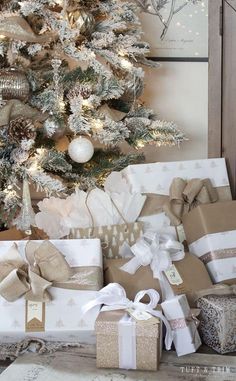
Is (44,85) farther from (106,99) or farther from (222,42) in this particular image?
(222,42)

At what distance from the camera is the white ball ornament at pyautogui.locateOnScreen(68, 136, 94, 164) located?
184 centimetres

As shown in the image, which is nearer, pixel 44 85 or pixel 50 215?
pixel 50 215

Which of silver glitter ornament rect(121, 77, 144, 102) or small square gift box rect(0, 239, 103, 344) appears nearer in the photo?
small square gift box rect(0, 239, 103, 344)

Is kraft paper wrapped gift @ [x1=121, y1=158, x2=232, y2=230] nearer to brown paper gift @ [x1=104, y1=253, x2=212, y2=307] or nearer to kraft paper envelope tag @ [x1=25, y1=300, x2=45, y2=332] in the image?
brown paper gift @ [x1=104, y1=253, x2=212, y2=307]

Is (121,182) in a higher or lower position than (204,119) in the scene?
lower

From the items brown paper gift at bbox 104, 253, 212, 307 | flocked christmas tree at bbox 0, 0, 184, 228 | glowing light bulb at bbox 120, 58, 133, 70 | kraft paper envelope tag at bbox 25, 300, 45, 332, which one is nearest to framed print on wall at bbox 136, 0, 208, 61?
flocked christmas tree at bbox 0, 0, 184, 228

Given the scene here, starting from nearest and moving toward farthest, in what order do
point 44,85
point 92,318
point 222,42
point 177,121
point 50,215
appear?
1. point 92,318
2. point 50,215
3. point 44,85
4. point 222,42
5. point 177,121

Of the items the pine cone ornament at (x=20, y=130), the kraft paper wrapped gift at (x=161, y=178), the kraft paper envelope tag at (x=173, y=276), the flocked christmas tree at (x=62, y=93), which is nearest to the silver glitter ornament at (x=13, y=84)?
the flocked christmas tree at (x=62, y=93)

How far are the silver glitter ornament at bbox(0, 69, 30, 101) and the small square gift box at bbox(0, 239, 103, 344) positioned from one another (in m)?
0.59

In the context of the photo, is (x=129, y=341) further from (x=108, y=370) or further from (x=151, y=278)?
(x=151, y=278)

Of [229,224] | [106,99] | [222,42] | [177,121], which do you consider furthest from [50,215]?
[222,42]

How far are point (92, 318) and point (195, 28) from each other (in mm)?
1398

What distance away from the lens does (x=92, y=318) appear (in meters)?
1.53

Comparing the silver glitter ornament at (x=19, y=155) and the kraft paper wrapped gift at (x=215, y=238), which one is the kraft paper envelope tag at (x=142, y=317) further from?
the silver glitter ornament at (x=19, y=155)
